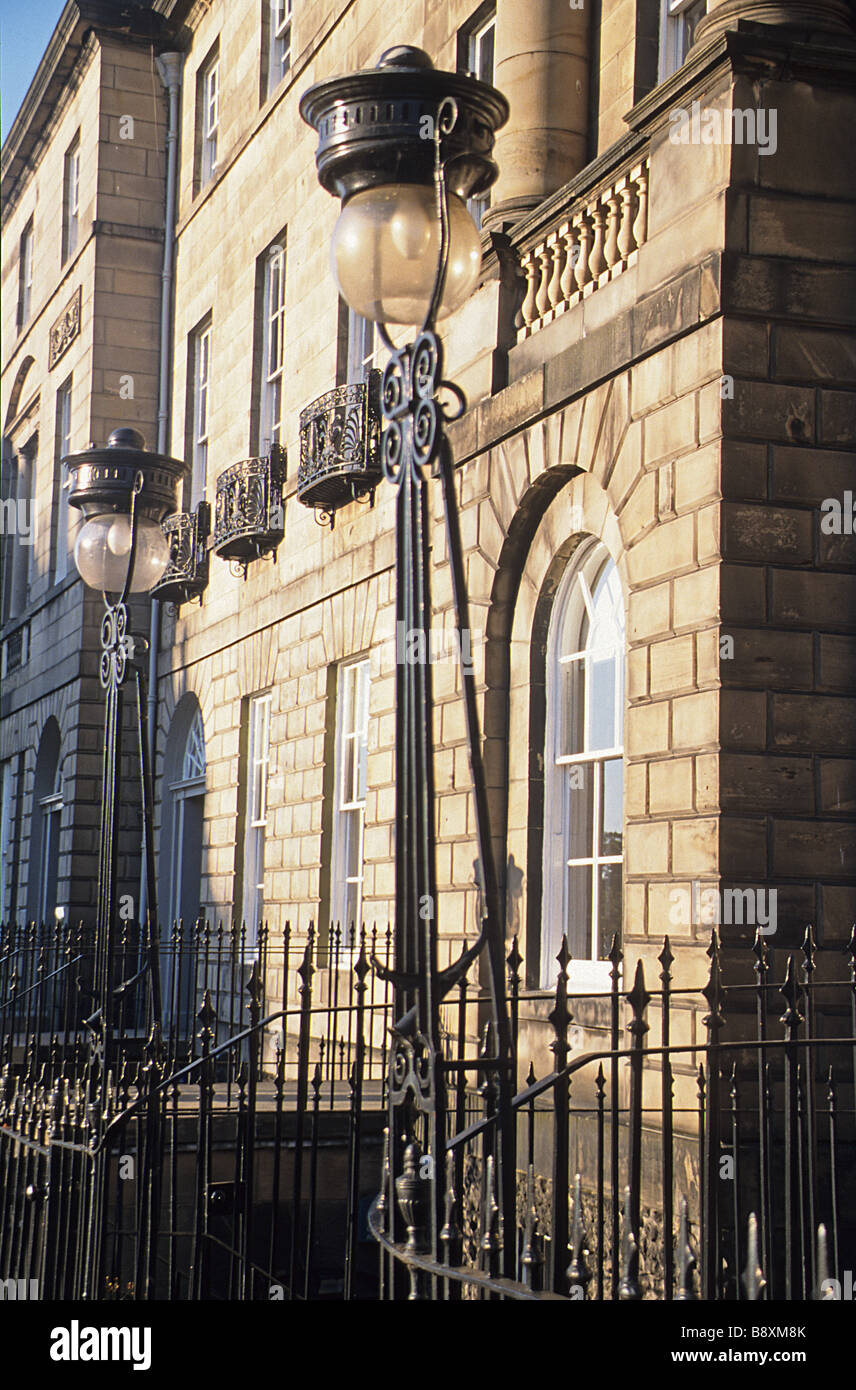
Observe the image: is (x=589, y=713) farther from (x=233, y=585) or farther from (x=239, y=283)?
(x=239, y=283)

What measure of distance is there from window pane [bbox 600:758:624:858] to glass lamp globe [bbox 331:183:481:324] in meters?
5.01

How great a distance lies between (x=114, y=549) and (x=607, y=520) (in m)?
2.64

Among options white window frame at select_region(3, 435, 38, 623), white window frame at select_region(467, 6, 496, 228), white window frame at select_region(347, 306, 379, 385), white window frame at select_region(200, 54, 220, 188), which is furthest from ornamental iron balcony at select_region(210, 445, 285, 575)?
white window frame at select_region(3, 435, 38, 623)

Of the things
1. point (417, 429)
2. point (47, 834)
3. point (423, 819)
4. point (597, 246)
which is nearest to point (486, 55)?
point (597, 246)

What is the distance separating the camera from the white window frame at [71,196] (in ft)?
80.0

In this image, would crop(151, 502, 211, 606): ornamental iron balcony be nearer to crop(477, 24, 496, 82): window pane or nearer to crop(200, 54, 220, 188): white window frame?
crop(200, 54, 220, 188): white window frame

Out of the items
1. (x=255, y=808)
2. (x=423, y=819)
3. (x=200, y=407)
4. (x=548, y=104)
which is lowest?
(x=423, y=819)

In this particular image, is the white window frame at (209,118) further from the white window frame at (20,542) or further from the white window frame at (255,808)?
the white window frame at (20,542)

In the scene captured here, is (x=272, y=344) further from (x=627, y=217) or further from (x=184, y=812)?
(x=627, y=217)

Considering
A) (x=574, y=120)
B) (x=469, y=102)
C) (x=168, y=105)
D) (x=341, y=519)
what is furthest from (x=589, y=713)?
(x=168, y=105)

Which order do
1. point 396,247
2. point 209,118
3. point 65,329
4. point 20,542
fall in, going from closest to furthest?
1. point 396,247
2. point 209,118
3. point 65,329
4. point 20,542

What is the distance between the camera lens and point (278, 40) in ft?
57.5

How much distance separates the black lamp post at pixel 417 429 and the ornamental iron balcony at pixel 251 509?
35.6ft

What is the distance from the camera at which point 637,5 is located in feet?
33.3
